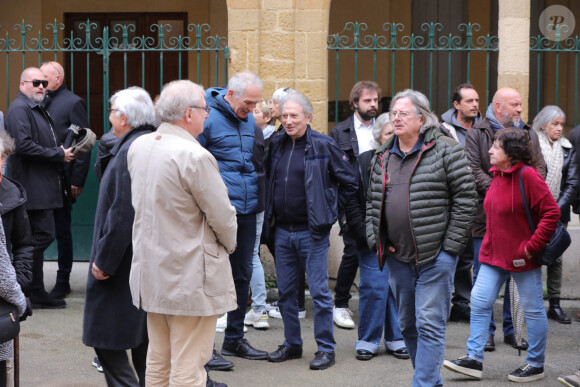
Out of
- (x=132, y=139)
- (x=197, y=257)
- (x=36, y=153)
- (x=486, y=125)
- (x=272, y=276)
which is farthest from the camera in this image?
(x=272, y=276)

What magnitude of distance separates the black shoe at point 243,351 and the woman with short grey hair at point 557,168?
107 inches

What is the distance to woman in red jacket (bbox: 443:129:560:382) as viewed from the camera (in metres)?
5.94

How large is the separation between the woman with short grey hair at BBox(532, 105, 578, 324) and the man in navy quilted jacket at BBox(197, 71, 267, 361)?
8.59ft

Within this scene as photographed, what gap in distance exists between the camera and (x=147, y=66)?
41.7 ft

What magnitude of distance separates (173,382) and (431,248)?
162cm

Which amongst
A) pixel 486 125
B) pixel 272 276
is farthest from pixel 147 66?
pixel 486 125

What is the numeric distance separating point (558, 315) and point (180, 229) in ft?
14.3

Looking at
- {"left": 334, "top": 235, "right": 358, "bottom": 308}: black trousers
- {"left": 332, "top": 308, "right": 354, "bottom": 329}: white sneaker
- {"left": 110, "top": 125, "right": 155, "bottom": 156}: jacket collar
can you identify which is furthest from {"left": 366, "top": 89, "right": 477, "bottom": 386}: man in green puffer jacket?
{"left": 332, "top": 308, "right": 354, "bottom": 329}: white sneaker

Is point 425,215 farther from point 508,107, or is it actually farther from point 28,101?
point 28,101

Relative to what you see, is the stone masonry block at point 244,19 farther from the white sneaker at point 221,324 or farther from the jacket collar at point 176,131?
the jacket collar at point 176,131

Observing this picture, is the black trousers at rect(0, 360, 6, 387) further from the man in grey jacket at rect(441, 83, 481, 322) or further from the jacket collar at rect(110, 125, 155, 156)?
the man in grey jacket at rect(441, 83, 481, 322)

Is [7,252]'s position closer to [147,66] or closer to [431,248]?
[431,248]

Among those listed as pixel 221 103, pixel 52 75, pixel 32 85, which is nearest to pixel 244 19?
pixel 52 75

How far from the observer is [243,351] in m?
6.47
